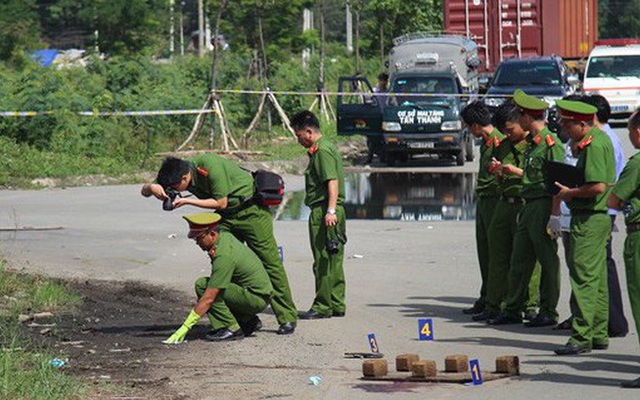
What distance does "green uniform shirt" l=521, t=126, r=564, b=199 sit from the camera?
11.3m

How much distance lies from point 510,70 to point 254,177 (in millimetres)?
24184

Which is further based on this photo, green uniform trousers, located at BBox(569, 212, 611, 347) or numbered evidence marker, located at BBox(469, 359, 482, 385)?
green uniform trousers, located at BBox(569, 212, 611, 347)

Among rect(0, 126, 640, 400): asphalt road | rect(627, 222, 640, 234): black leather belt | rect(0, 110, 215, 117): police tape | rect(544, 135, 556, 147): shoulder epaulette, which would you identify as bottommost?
rect(0, 126, 640, 400): asphalt road

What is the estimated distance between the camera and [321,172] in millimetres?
12484

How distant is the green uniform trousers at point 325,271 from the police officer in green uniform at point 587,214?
268 centimetres

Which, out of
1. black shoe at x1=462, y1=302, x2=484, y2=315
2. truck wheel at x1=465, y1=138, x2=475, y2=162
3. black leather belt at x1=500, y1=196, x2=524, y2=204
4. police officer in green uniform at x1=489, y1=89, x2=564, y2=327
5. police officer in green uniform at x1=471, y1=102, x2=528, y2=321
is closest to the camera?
police officer in green uniform at x1=489, y1=89, x2=564, y2=327

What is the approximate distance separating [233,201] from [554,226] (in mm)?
2659

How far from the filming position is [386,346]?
36.3ft

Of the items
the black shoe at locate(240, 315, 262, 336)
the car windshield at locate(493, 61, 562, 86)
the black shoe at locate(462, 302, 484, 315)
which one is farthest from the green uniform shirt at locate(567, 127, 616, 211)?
the car windshield at locate(493, 61, 562, 86)

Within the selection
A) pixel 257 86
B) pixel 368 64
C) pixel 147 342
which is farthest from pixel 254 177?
pixel 368 64

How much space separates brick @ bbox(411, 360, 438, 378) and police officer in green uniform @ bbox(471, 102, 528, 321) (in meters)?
2.91

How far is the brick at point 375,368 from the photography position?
374 inches

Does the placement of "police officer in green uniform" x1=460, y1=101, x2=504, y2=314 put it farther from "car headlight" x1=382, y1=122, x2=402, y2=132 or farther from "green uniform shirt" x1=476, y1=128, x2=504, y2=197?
"car headlight" x1=382, y1=122, x2=402, y2=132

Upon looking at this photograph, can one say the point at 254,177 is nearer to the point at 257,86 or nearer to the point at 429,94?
the point at 429,94
